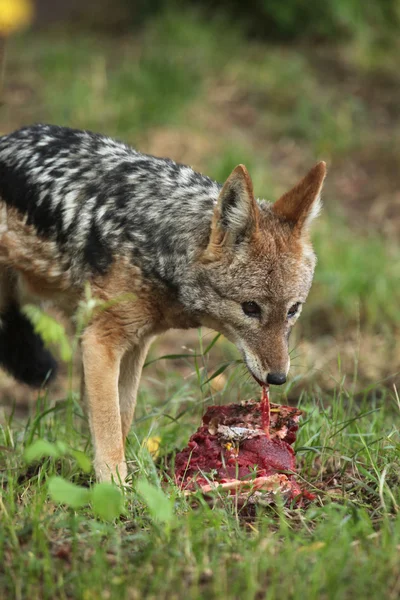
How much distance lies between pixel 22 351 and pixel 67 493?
98.3 inches

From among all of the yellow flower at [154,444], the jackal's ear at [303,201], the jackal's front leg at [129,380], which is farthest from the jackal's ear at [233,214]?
the yellow flower at [154,444]

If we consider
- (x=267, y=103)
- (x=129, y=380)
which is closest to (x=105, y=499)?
(x=129, y=380)

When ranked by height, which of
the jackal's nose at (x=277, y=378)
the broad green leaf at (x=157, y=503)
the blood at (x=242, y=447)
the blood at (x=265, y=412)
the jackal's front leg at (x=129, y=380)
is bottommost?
the jackal's front leg at (x=129, y=380)

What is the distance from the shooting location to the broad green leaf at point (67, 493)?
3021 mm

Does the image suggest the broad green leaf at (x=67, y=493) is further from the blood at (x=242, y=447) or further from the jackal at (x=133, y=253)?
the jackal at (x=133, y=253)

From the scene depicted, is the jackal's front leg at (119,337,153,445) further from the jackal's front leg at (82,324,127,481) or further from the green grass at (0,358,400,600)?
the green grass at (0,358,400,600)

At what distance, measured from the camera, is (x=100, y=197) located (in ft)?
15.9

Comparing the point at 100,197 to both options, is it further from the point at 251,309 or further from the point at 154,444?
the point at 154,444

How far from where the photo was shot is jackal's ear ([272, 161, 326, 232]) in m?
4.32

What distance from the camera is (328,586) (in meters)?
2.89

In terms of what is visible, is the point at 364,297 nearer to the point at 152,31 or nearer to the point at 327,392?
the point at 327,392

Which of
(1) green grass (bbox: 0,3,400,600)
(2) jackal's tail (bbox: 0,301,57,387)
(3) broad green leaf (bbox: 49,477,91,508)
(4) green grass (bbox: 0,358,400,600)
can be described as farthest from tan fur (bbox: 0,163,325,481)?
(3) broad green leaf (bbox: 49,477,91,508)

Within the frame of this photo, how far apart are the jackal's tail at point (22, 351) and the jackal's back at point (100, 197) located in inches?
29.6

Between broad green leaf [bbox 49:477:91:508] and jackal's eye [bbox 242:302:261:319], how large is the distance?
1.49 m
